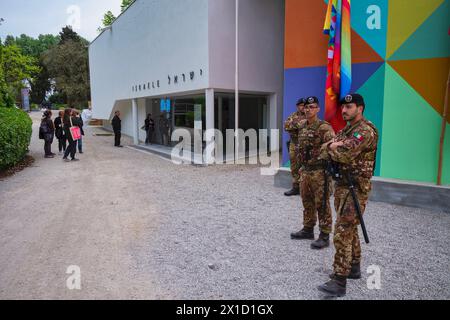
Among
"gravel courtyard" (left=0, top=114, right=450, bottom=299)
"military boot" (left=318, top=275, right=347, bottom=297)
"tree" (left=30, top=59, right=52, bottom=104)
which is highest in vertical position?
"tree" (left=30, top=59, right=52, bottom=104)

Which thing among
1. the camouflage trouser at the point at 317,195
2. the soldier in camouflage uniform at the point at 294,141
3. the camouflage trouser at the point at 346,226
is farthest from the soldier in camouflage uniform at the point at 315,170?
the soldier in camouflage uniform at the point at 294,141

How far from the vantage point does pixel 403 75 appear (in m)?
5.79

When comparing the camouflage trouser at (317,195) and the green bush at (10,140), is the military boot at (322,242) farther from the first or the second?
the green bush at (10,140)

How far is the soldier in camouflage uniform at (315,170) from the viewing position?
397cm

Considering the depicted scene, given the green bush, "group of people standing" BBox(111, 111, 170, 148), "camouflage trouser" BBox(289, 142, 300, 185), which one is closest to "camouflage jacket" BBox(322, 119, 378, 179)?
"camouflage trouser" BBox(289, 142, 300, 185)

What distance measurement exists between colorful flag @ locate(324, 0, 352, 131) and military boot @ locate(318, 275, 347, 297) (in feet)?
13.6

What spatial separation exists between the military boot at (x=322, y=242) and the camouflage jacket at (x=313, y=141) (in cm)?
93

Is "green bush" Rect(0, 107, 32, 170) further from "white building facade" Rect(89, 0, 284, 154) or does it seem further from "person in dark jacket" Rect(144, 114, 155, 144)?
"person in dark jacket" Rect(144, 114, 155, 144)

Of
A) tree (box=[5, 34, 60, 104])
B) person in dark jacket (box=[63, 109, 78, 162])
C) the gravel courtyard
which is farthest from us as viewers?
tree (box=[5, 34, 60, 104])

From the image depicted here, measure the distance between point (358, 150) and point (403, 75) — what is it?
3822 millimetres

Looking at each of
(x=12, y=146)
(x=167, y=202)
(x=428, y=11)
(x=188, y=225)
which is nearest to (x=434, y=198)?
(x=428, y=11)

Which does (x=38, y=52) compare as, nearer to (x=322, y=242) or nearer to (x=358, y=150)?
(x=322, y=242)

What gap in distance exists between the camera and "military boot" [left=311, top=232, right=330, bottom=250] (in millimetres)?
4043

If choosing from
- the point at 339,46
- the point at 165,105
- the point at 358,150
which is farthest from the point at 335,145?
the point at 165,105
